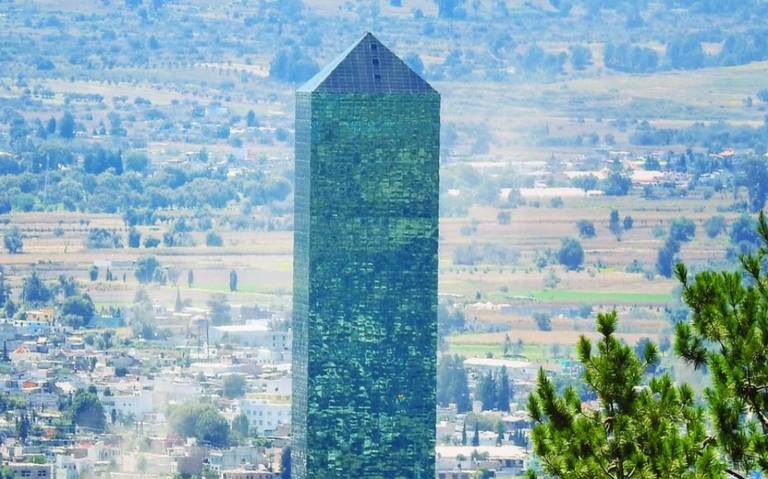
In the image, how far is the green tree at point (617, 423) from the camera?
22.1 metres

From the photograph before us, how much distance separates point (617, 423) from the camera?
22781mm

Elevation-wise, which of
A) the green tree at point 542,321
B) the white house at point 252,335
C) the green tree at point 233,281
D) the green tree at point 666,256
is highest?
the green tree at point 666,256

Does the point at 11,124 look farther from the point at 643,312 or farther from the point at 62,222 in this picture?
the point at 643,312

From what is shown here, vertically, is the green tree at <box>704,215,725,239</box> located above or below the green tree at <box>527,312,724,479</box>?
above

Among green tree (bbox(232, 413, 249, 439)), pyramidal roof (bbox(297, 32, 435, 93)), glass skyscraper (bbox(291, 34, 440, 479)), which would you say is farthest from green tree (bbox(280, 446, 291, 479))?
pyramidal roof (bbox(297, 32, 435, 93))

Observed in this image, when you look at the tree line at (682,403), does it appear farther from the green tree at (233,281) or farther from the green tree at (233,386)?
the green tree at (233,281)

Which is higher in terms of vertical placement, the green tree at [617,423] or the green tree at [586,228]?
the green tree at [586,228]

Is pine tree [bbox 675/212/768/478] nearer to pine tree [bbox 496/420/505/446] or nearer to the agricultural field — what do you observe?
pine tree [bbox 496/420/505/446]

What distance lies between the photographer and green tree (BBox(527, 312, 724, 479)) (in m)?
22.1

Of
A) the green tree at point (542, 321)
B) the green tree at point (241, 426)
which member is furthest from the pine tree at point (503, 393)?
the green tree at point (542, 321)

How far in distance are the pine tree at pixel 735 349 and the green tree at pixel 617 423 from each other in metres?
0.30

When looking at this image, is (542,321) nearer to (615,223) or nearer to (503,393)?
(503,393)

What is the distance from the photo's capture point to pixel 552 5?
14788 centimetres

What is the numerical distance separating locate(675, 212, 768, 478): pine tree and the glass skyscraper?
2139 cm
